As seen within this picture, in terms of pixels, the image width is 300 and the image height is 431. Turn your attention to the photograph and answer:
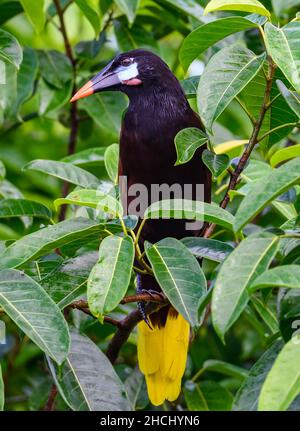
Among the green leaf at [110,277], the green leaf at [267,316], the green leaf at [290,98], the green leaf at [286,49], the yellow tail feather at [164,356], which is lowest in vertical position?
the yellow tail feather at [164,356]

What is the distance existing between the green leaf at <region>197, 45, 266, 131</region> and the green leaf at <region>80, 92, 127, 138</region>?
1061 millimetres

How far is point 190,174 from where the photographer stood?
2262 mm

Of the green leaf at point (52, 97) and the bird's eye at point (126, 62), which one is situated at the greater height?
the bird's eye at point (126, 62)

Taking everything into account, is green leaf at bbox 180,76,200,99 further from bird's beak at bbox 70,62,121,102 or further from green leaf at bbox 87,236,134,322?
green leaf at bbox 87,236,134,322

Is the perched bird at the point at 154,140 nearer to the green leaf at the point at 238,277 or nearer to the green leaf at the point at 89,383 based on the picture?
the green leaf at the point at 89,383

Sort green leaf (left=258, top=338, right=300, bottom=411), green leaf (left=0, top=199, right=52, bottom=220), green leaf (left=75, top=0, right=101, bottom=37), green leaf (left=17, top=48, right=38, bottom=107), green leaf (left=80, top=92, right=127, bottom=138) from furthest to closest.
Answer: green leaf (left=80, top=92, right=127, bottom=138) → green leaf (left=17, top=48, right=38, bottom=107) → green leaf (left=75, top=0, right=101, bottom=37) → green leaf (left=0, top=199, right=52, bottom=220) → green leaf (left=258, top=338, right=300, bottom=411)

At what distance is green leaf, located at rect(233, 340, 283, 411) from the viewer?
4.32 feet

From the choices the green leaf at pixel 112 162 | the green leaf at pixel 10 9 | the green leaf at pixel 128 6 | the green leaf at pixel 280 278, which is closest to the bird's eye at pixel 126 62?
the green leaf at pixel 128 6

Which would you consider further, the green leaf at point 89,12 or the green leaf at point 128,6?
the green leaf at point 89,12

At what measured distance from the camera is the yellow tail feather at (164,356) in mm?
2248

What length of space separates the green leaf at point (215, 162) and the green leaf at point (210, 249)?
15 centimetres

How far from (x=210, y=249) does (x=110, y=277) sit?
10.6 inches

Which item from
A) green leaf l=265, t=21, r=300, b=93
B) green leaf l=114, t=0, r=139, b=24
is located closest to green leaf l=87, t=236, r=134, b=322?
green leaf l=265, t=21, r=300, b=93

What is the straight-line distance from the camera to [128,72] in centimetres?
226
